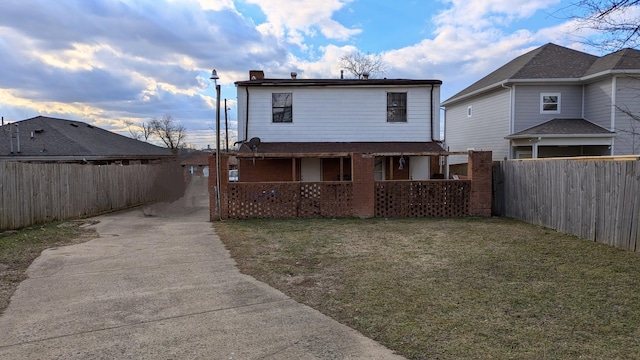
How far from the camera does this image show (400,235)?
31.5 ft

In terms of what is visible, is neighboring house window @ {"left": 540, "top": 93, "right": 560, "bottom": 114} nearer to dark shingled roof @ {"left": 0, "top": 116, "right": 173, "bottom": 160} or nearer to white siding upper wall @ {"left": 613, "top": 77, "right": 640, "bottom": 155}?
white siding upper wall @ {"left": 613, "top": 77, "right": 640, "bottom": 155}

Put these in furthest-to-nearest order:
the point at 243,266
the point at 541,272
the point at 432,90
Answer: the point at 432,90, the point at 243,266, the point at 541,272

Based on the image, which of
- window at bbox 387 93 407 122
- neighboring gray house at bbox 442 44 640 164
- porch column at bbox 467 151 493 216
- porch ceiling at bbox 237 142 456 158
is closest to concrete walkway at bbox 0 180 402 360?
porch column at bbox 467 151 493 216

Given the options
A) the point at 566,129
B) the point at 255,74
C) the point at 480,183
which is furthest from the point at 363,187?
the point at 566,129

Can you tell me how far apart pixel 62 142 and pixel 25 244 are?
1679cm

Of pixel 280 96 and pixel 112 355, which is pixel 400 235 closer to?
pixel 112 355

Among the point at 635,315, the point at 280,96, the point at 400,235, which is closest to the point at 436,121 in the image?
the point at 280,96

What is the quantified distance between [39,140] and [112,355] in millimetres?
23902

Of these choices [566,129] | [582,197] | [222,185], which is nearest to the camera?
[582,197]

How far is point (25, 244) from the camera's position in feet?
28.2

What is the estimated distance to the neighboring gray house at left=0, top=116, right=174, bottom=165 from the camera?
21.7 meters

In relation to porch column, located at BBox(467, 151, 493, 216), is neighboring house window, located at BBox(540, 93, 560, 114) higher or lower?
higher

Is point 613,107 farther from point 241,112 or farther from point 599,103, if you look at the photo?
point 241,112

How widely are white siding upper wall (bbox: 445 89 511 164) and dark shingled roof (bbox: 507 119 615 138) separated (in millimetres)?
1378
